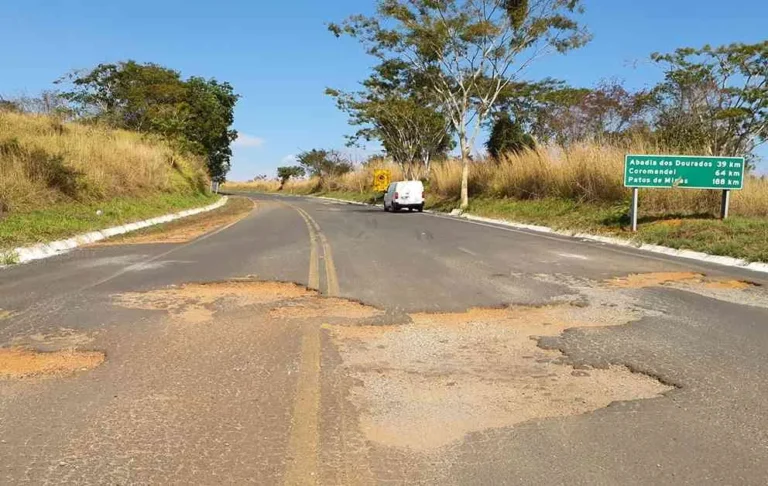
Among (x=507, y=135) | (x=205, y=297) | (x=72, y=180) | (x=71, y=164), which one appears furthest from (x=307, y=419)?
(x=507, y=135)

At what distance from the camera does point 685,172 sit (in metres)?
16.1

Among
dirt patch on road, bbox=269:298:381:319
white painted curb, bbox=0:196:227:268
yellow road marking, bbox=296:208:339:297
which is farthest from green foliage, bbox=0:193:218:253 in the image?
dirt patch on road, bbox=269:298:381:319

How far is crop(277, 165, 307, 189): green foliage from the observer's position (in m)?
95.2

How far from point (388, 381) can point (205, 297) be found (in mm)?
3785

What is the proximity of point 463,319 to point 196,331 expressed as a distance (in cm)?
273

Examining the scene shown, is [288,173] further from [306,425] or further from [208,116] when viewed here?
[306,425]

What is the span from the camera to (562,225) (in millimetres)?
19688

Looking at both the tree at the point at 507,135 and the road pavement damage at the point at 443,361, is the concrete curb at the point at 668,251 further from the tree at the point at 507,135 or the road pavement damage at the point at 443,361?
the tree at the point at 507,135

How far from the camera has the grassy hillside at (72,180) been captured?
15578mm

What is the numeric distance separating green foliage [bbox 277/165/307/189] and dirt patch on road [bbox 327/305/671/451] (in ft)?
292

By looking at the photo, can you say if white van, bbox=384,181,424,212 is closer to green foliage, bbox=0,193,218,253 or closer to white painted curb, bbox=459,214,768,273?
green foliage, bbox=0,193,218,253

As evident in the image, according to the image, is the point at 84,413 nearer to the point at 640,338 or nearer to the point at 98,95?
the point at 640,338

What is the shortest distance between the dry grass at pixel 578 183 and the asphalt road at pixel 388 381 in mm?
9798

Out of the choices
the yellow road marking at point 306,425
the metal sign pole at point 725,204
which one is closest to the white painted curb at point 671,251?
the metal sign pole at point 725,204
